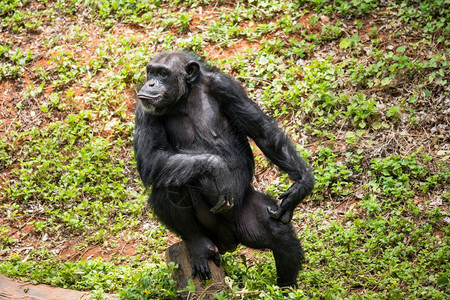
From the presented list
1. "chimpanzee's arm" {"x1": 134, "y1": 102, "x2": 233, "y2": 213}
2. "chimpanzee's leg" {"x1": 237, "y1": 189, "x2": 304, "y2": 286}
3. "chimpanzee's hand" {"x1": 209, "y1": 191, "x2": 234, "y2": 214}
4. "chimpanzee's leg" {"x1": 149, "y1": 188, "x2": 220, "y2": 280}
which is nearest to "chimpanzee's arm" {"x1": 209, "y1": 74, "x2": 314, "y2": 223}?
"chimpanzee's leg" {"x1": 237, "y1": 189, "x2": 304, "y2": 286}

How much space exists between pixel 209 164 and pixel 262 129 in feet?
2.74

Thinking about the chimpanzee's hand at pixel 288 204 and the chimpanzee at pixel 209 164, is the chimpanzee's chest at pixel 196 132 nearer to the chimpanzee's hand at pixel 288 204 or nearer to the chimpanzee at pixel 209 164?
the chimpanzee at pixel 209 164

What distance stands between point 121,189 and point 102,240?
0.97 m

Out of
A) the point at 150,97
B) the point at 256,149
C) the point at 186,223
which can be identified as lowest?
the point at 256,149

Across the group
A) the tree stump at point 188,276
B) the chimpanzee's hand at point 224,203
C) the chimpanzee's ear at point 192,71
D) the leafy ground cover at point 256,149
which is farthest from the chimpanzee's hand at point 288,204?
the chimpanzee's ear at point 192,71

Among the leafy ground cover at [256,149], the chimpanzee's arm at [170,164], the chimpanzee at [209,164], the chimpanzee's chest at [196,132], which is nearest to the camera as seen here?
the chimpanzee's arm at [170,164]

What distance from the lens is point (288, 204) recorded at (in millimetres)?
6297

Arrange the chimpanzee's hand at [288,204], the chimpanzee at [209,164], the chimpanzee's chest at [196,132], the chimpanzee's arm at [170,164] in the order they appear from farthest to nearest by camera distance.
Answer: the chimpanzee's chest at [196,132], the chimpanzee's hand at [288,204], the chimpanzee at [209,164], the chimpanzee's arm at [170,164]

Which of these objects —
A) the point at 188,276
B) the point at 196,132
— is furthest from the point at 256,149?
the point at 188,276

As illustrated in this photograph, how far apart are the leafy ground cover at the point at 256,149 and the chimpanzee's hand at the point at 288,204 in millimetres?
731

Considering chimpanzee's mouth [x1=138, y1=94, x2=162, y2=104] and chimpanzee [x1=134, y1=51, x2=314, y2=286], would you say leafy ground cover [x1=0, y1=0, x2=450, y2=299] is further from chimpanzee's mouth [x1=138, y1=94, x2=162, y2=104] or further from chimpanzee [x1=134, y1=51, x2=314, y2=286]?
chimpanzee's mouth [x1=138, y1=94, x2=162, y2=104]

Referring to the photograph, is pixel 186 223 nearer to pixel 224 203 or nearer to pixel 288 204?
pixel 224 203

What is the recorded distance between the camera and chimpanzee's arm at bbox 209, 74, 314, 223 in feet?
21.3

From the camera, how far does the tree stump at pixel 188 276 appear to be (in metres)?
6.08
